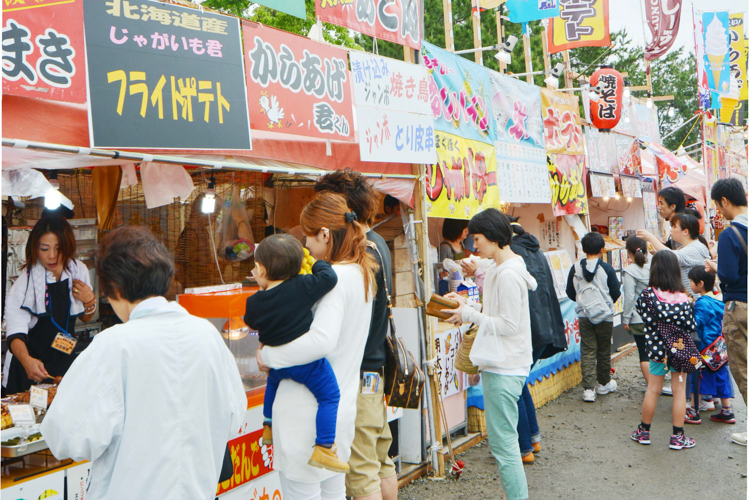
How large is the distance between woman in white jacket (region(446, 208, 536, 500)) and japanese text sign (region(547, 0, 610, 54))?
247 inches

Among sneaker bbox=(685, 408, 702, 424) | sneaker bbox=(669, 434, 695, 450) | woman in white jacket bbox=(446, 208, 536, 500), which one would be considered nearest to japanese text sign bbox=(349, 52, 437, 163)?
woman in white jacket bbox=(446, 208, 536, 500)

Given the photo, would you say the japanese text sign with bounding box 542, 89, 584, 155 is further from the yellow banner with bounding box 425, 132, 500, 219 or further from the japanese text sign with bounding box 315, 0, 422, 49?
the japanese text sign with bounding box 315, 0, 422, 49

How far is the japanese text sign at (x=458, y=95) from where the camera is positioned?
5.43 metres

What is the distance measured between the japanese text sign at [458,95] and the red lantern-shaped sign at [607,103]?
4.17 meters

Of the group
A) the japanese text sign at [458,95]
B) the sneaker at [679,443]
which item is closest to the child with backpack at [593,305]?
the sneaker at [679,443]

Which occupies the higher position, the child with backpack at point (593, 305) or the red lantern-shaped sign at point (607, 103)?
the red lantern-shaped sign at point (607, 103)

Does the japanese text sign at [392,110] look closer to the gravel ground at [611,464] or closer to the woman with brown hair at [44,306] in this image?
the woman with brown hair at [44,306]

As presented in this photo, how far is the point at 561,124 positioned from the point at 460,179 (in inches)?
124

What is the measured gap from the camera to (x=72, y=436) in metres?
1.90

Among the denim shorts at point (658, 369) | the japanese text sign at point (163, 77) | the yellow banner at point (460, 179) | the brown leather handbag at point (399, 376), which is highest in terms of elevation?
the japanese text sign at point (163, 77)

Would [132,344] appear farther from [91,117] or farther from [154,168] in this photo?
[154,168]

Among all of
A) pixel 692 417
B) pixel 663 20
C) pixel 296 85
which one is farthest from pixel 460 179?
pixel 663 20

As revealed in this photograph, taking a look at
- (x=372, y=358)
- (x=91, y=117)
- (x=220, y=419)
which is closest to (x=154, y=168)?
(x=91, y=117)

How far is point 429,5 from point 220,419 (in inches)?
723
